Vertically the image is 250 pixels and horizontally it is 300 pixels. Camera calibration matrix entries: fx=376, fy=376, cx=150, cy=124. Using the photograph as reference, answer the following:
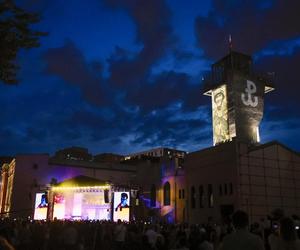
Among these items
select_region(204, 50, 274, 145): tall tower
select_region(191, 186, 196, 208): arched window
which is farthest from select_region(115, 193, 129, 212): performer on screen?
select_region(204, 50, 274, 145): tall tower

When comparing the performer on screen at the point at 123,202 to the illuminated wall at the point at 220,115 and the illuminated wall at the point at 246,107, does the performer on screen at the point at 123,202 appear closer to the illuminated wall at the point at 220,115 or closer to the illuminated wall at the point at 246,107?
the illuminated wall at the point at 246,107

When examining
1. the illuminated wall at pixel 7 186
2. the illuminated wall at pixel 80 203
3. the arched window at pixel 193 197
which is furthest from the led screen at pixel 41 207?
the arched window at pixel 193 197

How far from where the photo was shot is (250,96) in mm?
Answer: 51781

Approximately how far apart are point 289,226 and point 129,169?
4893 centimetres

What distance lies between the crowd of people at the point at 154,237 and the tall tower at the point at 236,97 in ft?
104

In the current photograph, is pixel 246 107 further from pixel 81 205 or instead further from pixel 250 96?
pixel 81 205

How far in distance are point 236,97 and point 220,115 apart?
3379 mm

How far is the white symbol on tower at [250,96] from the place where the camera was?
2005 inches

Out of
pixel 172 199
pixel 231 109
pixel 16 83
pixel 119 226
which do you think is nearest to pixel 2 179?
pixel 172 199

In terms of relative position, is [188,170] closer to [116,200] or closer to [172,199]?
[172,199]

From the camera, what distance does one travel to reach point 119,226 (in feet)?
54.4

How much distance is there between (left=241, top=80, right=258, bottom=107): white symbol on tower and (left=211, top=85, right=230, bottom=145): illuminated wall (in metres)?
2.63

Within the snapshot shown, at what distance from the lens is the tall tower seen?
49.8 meters

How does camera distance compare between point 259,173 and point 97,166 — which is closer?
point 259,173
